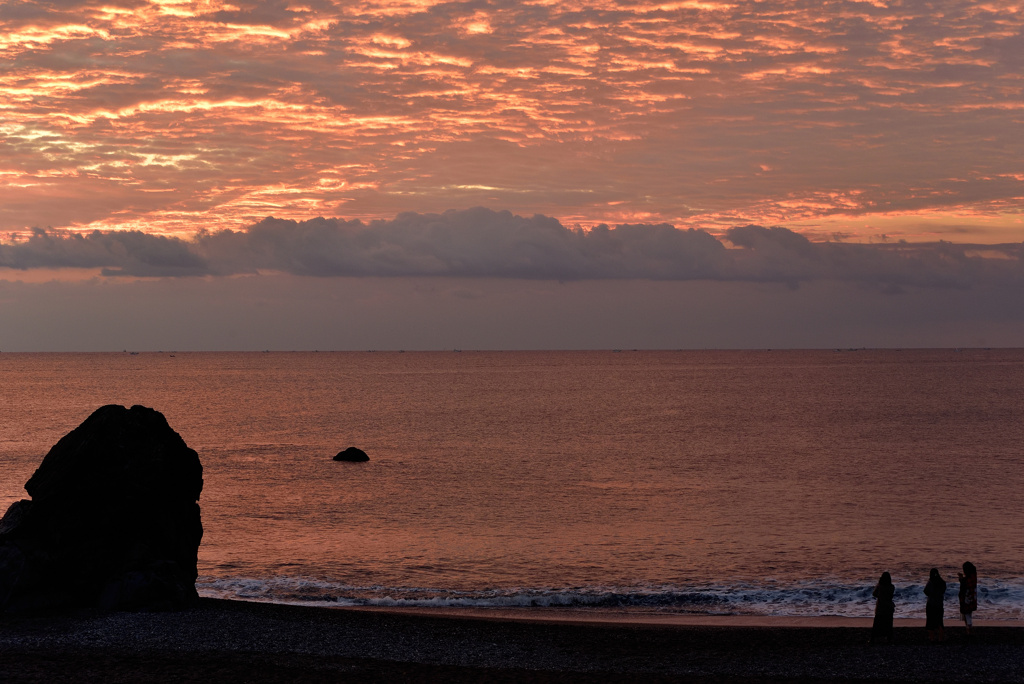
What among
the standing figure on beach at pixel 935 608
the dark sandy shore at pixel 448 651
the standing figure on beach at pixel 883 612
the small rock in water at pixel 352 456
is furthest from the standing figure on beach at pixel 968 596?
the small rock in water at pixel 352 456

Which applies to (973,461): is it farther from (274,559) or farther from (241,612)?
(241,612)

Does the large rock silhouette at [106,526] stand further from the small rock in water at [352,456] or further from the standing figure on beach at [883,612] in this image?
the small rock in water at [352,456]

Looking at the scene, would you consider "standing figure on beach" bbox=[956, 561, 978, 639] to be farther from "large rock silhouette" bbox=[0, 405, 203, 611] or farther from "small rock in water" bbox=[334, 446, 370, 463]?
"small rock in water" bbox=[334, 446, 370, 463]

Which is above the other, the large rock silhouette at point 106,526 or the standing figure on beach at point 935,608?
the large rock silhouette at point 106,526

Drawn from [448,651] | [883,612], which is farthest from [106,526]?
[883,612]

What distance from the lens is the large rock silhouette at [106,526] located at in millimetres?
25156

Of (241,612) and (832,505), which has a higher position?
(241,612)

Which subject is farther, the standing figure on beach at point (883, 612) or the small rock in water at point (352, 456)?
the small rock in water at point (352, 456)

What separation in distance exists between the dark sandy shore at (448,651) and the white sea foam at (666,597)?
4755 millimetres

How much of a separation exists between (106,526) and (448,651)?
11.7 m

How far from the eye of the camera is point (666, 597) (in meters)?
32.6

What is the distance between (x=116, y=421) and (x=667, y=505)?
3408 centimetres

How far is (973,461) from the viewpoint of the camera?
7300 cm

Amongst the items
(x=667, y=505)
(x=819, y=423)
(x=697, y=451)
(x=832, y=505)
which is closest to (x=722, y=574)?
(x=667, y=505)
